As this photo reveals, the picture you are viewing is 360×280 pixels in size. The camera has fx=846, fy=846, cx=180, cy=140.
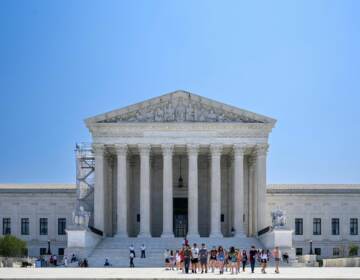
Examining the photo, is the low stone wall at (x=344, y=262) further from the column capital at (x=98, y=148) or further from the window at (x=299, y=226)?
the window at (x=299, y=226)

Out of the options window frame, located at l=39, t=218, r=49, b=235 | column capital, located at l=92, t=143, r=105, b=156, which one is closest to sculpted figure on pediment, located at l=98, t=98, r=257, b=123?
column capital, located at l=92, t=143, r=105, b=156

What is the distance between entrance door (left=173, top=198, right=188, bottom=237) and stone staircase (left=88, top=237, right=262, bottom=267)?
8.40 meters

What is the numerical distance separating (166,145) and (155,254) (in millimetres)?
11058

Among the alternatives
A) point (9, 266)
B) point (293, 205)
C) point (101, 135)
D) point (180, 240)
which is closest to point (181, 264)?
point (9, 266)

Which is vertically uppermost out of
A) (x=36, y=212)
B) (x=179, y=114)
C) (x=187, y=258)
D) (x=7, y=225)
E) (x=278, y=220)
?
(x=179, y=114)

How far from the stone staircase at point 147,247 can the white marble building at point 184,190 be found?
1250mm

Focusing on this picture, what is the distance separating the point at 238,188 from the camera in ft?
255

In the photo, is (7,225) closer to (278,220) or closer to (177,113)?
(177,113)

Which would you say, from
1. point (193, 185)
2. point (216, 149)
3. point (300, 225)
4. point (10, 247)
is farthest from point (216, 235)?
point (10, 247)

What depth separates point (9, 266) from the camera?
62375 millimetres

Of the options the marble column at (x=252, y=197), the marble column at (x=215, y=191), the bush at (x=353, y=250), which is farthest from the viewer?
the bush at (x=353, y=250)

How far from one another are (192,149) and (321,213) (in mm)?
19679

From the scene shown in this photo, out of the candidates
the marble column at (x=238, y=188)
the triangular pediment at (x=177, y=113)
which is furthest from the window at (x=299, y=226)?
the triangular pediment at (x=177, y=113)

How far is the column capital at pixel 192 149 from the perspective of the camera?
77.8 meters
